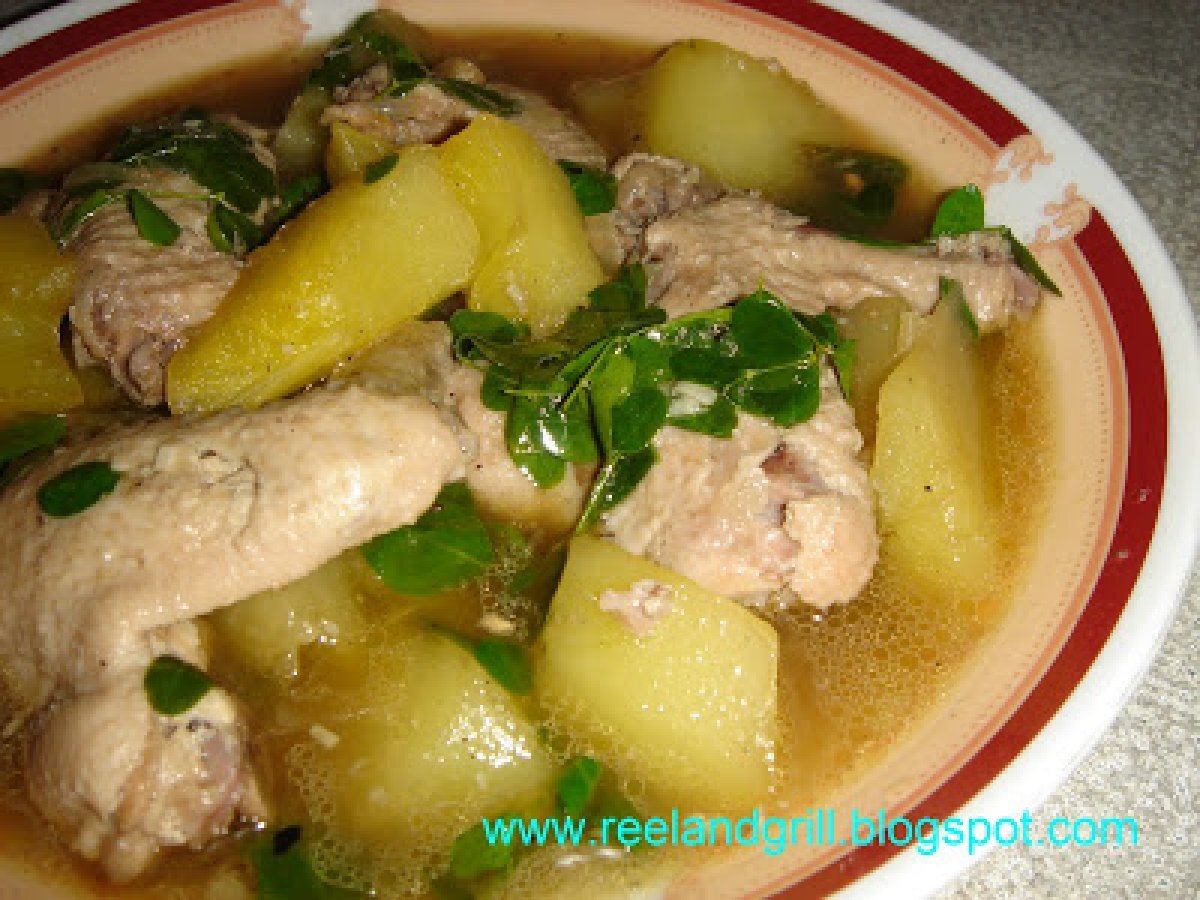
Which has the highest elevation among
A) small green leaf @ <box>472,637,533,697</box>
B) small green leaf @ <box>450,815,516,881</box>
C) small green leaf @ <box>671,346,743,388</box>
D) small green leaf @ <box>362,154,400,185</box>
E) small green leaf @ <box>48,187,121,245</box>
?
small green leaf @ <box>362,154,400,185</box>

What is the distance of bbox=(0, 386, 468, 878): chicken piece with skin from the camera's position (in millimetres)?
1672

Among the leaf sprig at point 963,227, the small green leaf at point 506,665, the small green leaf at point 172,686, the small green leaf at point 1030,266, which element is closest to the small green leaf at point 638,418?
the small green leaf at point 506,665

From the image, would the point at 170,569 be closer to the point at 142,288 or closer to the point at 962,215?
the point at 142,288

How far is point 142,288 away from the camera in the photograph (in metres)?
2.08

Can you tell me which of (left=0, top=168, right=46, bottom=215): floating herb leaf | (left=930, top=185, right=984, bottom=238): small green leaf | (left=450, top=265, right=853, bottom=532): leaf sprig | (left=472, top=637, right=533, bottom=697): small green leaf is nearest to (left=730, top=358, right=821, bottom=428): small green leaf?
(left=450, top=265, right=853, bottom=532): leaf sprig

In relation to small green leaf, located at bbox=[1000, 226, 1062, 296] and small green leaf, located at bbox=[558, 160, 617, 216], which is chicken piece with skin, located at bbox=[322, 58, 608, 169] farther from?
small green leaf, located at bbox=[1000, 226, 1062, 296]

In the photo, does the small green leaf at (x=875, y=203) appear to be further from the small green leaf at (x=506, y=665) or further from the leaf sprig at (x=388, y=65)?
the small green leaf at (x=506, y=665)

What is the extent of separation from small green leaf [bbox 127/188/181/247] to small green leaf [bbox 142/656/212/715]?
897mm

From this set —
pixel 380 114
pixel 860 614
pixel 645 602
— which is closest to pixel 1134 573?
pixel 860 614

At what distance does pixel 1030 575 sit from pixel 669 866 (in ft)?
2.76

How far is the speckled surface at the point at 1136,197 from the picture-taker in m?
1.91

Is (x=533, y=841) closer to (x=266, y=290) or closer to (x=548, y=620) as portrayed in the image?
(x=548, y=620)

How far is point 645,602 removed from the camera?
1.82 meters

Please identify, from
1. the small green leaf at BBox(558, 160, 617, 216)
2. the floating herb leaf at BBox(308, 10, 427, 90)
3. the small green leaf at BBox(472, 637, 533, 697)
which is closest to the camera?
the small green leaf at BBox(472, 637, 533, 697)
